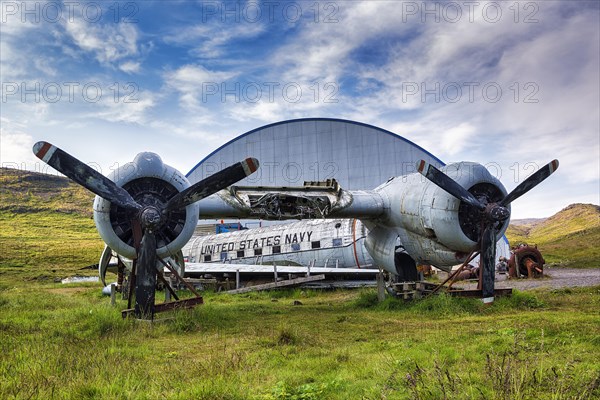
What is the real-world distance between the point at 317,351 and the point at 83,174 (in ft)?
23.5

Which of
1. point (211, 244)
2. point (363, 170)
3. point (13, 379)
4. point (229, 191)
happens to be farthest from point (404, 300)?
point (363, 170)

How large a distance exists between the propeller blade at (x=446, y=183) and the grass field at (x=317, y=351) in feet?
9.11

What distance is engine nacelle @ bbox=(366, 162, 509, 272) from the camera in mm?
13102

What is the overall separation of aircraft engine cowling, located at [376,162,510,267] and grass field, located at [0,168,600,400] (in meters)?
1.61

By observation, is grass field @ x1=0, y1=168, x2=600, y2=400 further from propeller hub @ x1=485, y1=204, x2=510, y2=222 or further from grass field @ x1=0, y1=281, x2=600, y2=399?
propeller hub @ x1=485, y1=204, x2=510, y2=222

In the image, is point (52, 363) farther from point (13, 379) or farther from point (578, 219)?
point (578, 219)

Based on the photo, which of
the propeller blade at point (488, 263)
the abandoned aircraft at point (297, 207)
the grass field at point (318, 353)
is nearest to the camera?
the grass field at point (318, 353)

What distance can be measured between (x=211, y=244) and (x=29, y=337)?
19650mm

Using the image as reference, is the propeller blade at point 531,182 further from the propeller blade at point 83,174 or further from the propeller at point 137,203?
the propeller blade at point 83,174

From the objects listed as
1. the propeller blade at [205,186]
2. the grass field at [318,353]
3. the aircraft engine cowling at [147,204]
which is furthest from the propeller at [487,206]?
the aircraft engine cowling at [147,204]

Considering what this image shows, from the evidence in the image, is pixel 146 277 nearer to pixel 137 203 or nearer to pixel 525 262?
pixel 137 203

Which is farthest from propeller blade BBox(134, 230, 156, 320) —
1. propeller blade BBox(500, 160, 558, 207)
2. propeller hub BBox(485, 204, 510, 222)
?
propeller blade BBox(500, 160, 558, 207)

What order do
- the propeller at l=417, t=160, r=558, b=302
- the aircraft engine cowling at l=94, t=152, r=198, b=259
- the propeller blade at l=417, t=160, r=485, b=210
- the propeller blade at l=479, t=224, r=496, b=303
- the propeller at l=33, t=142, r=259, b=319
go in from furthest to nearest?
the propeller blade at l=479, t=224, r=496, b=303
the propeller at l=417, t=160, r=558, b=302
the propeller blade at l=417, t=160, r=485, b=210
the aircraft engine cowling at l=94, t=152, r=198, b=259
the propeller at l=33, t=142, r=259, b=319

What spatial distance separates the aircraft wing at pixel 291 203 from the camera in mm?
14016
